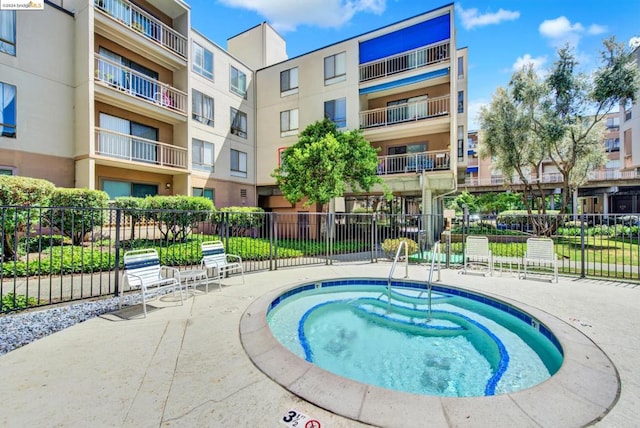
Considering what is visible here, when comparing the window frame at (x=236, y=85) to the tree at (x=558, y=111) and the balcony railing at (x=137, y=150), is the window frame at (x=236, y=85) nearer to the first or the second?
the balcony railing at (x=137, y=150)

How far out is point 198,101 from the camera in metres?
17.9

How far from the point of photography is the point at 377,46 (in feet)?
57.1

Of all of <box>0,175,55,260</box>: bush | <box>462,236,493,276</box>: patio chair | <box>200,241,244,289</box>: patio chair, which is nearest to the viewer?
<box>200,241,244,289</box>: patio chair

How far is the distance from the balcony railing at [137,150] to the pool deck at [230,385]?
11.4m

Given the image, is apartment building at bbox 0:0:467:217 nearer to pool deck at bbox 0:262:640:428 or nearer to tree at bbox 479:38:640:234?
tree at bbox 479:38:640:234

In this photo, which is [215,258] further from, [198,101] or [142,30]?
[142,30]

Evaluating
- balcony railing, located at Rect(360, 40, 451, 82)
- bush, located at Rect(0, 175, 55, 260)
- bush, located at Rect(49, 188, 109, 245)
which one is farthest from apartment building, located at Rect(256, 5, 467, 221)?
bush, located at Rect(0, 175, 55, 260)

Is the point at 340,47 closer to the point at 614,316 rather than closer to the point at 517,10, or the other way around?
the point at 517,10

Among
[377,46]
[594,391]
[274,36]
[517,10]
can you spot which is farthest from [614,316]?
[274,36]

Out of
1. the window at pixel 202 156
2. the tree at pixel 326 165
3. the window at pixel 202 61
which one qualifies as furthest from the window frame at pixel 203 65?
the tree at pixel 326 165

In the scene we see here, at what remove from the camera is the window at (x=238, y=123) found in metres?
20.2

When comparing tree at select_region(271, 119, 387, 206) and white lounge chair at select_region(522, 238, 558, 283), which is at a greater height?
tree at select_region(271, 119, 387, 206)

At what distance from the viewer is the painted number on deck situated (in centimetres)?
236

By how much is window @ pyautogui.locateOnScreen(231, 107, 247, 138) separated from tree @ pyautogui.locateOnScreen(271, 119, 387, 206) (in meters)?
7.48
